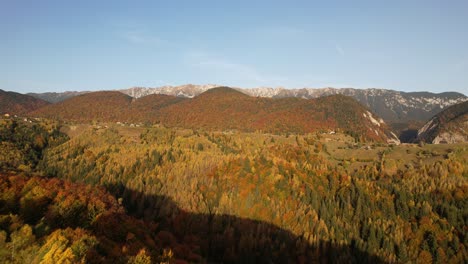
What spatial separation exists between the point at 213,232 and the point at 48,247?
329 feet

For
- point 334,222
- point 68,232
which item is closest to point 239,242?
point 334,222

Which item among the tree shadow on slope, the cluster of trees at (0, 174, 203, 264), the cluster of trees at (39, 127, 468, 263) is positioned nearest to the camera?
the cluster of trees at (0, 174, 203, 264)

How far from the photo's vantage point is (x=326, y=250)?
525ft

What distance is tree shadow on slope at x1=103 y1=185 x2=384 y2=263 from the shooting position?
480 ft

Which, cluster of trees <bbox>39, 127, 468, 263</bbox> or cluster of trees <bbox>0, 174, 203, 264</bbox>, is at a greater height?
cluster of trees <bbox>0, 174, 203, 264</bbox>

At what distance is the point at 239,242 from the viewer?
15350 centimetres

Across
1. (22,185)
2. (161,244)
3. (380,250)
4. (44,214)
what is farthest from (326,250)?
(22,185)

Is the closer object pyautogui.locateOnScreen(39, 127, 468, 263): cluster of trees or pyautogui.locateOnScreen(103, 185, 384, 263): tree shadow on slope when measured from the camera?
pyautogui.locateOnScreen(103, 185, 384, 263): tree shadow on slope

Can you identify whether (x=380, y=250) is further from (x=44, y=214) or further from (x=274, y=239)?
(x=44, y=214)

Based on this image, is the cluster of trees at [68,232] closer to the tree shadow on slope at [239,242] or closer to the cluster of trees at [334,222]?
the tree shadow on slope at [239,242]

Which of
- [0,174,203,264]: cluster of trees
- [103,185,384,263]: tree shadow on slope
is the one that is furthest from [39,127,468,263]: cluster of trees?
[0,174,203,264]: cluster of trees

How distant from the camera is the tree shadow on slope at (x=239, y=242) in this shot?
146 meters

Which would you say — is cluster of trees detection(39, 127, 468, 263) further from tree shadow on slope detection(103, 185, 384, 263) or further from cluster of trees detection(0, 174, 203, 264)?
cluster of trees detection(0, 174, 203, 264)

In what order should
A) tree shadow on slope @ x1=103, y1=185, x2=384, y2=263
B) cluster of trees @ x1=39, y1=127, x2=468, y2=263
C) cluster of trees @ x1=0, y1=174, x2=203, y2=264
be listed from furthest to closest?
cluster of trees @ x1=39, y1=127, x2=468, y2=263 → tree shadow on slope @ x1=103, y1=185, x2=384, y2=263 → cluster of trees @ x1=0, y1=174, x2=203, y2=264
